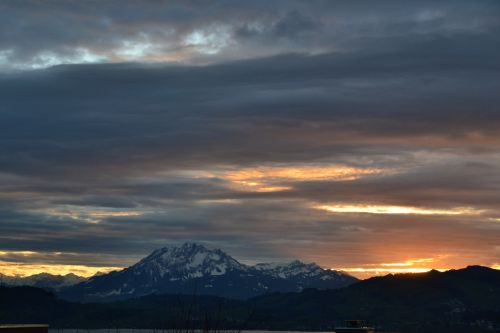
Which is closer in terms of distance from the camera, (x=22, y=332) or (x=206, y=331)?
(x=206, y=331)

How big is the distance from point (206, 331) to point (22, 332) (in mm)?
71663

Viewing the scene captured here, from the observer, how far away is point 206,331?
68438 mm

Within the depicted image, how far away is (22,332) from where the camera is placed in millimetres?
132125
